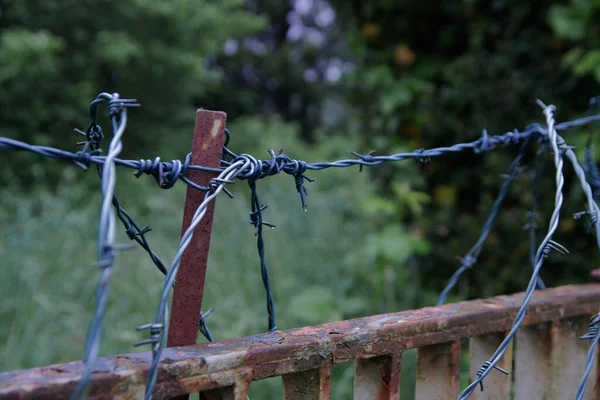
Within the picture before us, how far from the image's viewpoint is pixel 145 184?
5.78 meters

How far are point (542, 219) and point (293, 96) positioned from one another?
9.61 m

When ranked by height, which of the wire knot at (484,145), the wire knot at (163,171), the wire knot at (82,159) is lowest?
the wire knot at (82,159)

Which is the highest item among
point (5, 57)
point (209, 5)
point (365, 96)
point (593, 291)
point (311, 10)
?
point (311, 10)

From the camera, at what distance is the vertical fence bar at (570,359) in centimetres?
120

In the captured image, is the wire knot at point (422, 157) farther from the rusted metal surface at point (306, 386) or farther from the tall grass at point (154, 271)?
the tall grass at point (154, 271)

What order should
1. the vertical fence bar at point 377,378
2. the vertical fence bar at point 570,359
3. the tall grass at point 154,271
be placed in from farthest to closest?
1. the tall grass at point 154,271
2. the vertical fence bar at point 570,359
3. the vertical fence bar at point 377,378

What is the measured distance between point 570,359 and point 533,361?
0.12 meters

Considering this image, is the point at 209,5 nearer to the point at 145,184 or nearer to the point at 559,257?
the point at 145,184

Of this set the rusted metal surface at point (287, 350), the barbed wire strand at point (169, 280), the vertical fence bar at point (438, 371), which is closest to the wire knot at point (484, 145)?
the rusted metal surface at point (287, 350)

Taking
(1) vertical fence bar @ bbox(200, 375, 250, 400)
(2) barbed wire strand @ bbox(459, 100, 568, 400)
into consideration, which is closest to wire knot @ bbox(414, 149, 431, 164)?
(2) barbed wire strand @ bbox(459, 100, 568, 400)

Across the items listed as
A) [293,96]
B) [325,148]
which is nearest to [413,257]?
[325,148]

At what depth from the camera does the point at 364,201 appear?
2.89 meters

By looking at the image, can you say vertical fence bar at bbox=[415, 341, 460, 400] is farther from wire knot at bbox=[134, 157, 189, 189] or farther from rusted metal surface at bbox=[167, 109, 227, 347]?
wire knot at bbox=[134, 157, 189, 189]

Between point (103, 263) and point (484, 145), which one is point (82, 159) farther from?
point (484, 145)
